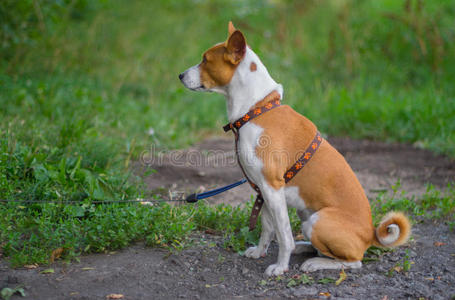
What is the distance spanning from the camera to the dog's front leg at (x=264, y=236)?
3264 millimetres

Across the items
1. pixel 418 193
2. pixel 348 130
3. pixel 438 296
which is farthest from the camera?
pixel 348 130

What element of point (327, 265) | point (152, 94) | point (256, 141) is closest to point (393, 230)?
point (327, 265)

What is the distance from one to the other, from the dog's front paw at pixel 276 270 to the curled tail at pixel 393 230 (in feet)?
2.20

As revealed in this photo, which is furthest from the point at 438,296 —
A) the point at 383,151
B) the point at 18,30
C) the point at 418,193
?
the point at 18,30

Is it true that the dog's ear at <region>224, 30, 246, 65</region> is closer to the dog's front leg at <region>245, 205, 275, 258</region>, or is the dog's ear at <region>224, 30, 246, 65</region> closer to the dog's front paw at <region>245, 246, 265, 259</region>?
the dog's front leg at <region>245, 205, 275, 258</region>

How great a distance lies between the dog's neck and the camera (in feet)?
9.90

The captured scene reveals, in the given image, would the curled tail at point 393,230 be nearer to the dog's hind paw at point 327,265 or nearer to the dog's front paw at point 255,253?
the dog's hind paw at point 327,265

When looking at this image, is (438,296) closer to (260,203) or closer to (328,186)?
(328,186)

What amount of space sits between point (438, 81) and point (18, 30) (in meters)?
6.45

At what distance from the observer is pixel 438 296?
110 inches

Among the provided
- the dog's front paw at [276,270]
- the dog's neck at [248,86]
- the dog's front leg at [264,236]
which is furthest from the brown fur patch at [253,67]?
the dog's front paw at [276,270]

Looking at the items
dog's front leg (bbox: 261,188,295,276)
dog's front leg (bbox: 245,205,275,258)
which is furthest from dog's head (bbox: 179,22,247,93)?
dog's front leg (bbox: 245,205,275,258)

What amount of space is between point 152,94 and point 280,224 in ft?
15.2

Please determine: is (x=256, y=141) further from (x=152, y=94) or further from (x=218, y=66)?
(x=152, y=94)
